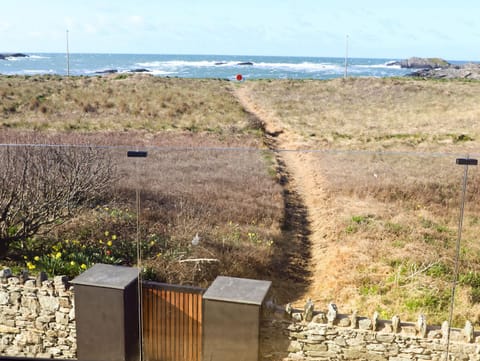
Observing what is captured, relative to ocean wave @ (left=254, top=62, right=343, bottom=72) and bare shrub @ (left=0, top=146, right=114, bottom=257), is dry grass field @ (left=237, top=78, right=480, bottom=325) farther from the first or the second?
ocean wave @ (left=254, top=62, right=343, bottom=72)

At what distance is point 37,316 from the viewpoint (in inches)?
305

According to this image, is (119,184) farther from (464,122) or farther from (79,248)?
(464,122)

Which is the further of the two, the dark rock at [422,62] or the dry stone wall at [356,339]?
the dark rock at [422,62]

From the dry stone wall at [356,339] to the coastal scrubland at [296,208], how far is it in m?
1.90

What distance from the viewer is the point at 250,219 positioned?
12.8 meters

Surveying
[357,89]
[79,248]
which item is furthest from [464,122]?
[79,248]

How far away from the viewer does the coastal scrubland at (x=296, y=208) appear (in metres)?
9.84

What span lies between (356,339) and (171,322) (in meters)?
2.66

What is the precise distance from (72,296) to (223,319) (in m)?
2.42

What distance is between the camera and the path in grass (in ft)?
32.6

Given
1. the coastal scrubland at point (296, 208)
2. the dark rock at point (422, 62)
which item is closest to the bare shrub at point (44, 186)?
the coastal scrubland at point (296, 208)

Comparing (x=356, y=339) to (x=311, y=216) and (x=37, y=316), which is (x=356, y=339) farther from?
(x=311, y=216)

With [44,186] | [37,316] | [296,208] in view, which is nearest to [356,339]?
[37,316]

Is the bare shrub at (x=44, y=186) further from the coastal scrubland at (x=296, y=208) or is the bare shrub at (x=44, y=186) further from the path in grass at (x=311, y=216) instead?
the path in grass at (x=311, y=216)
